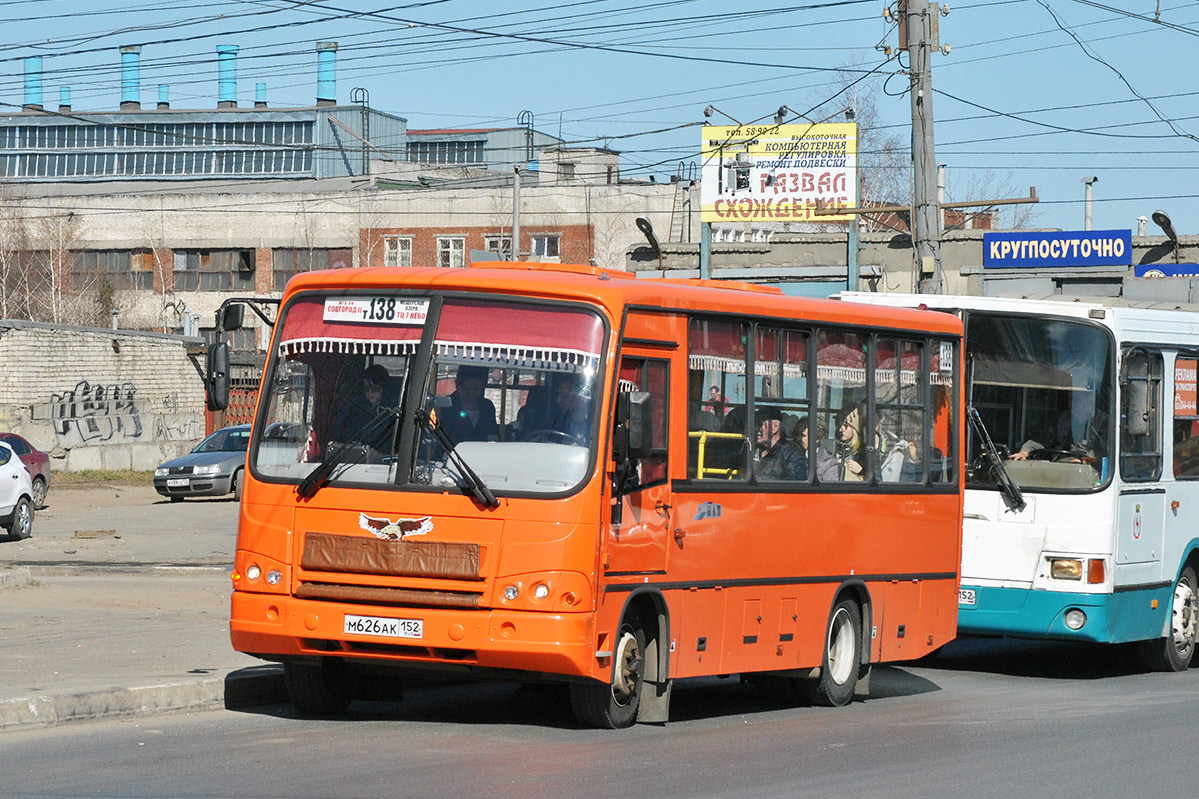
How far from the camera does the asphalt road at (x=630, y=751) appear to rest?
8.12 metres

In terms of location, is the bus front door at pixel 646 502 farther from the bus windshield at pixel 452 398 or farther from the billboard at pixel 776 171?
the billboard at pixel 776 171

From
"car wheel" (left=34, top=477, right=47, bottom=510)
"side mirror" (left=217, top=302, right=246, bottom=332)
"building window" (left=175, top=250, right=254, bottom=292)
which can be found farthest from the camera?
"building window" (left=175, top=250, right=254, bottom=292)

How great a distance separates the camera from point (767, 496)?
1132cm

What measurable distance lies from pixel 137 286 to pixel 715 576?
70.0 m

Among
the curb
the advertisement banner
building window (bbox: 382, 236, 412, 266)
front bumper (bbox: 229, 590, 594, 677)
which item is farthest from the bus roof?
building window (bbox: 382, 236, 412, 266)

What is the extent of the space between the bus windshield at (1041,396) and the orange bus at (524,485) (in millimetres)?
3370

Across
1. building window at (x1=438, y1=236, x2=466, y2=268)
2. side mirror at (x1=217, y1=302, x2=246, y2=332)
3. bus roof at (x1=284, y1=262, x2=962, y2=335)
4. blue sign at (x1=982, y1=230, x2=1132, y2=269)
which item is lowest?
side mirror at (x1=217, y1=302, x2=246, y2=332)

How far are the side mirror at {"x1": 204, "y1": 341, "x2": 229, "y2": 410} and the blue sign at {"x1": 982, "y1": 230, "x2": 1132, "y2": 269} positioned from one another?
1082 inches

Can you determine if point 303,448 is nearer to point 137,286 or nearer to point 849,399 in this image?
point 849,399

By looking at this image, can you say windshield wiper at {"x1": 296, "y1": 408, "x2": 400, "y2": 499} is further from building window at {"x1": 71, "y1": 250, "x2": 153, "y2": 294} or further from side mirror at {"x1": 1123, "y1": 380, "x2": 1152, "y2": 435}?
building window at {"x1": 71, "y1": 250, "x2": 153, "y2": 294}

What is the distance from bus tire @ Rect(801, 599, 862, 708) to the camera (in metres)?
12.2

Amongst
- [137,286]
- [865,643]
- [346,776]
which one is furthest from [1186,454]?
[137,286]

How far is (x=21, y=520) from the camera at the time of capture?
25.7 m

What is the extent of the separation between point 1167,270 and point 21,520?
21.9 m
